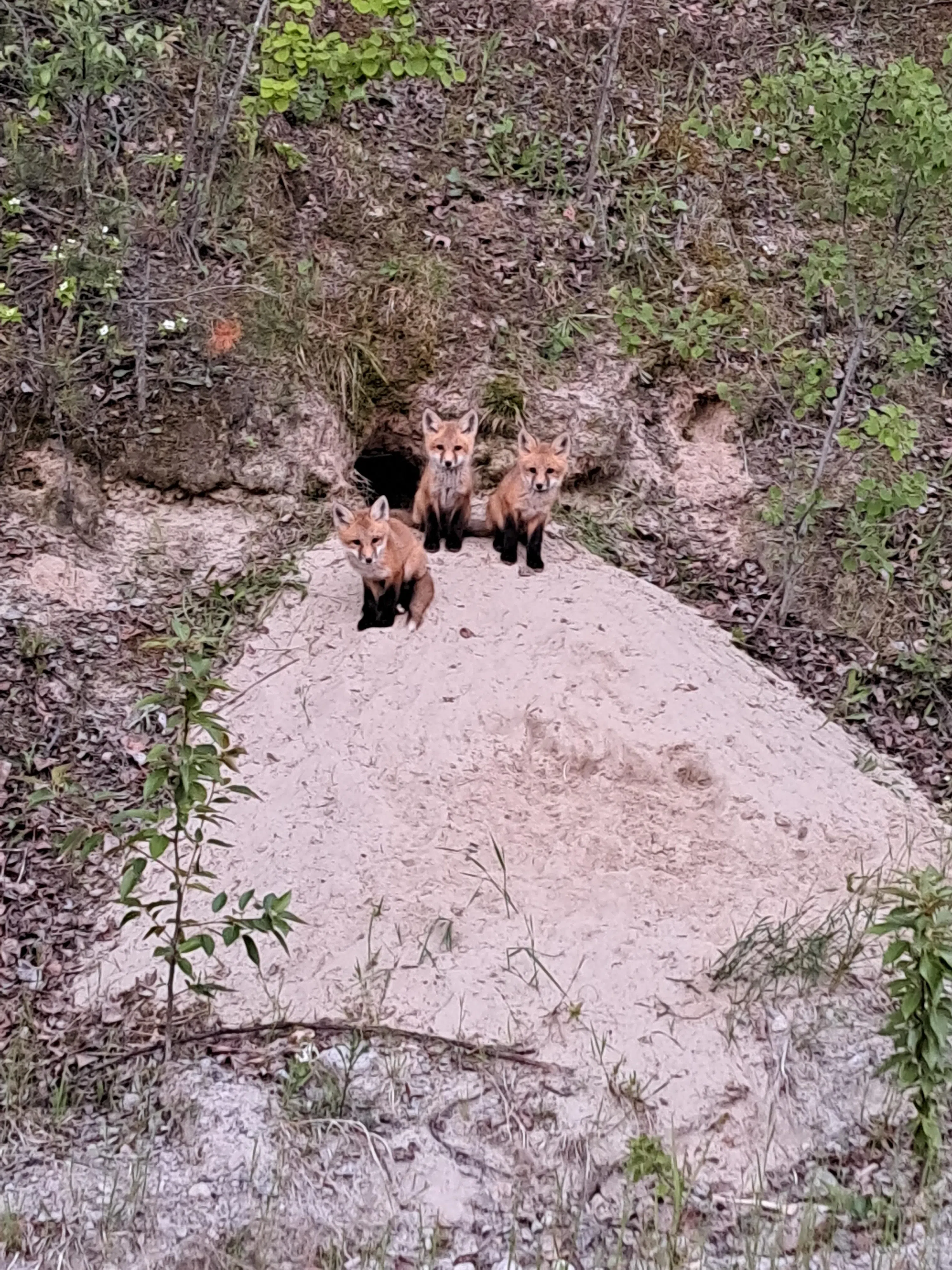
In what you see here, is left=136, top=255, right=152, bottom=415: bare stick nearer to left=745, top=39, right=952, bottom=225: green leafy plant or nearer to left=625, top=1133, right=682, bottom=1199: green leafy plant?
left=745, top=39, right=952, bottom=225: green leafy plant

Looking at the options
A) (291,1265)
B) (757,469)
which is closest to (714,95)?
(757,469)

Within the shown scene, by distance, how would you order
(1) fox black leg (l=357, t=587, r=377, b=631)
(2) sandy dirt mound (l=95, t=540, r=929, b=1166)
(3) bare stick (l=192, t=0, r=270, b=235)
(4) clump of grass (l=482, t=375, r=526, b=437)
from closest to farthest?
1. (2) sandy dirt mound (l=95, t=540, r=929, b=1166)
2. (1) fox black leg (l=357, t=587, r=377, b=631)
3. (3) bare stick (l=192, t=0, r=270, b=235)
4. (4) clump of grass (l=482, t=375, r=526, b=437)

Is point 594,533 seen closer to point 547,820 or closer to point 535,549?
point 535,549

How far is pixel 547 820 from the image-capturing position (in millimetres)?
5797

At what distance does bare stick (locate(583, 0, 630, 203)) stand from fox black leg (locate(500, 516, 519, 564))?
3.41 m

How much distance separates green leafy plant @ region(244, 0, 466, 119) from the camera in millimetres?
8469

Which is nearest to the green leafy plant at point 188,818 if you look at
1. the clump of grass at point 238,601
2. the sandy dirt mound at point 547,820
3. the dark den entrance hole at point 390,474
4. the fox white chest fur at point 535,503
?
the sandy dirt mound at point 547,820

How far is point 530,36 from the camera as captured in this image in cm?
1021

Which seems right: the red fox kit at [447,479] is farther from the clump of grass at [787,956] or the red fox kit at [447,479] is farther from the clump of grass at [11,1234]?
the clump of grass at [11,1234]

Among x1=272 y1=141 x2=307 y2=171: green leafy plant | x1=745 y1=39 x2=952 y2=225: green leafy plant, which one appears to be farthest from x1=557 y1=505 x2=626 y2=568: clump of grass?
x1=272 y1=141 x2=307 y2=171: green leafy plant

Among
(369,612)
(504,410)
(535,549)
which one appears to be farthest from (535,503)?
(504,410)

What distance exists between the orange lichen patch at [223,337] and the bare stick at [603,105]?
3.10 m

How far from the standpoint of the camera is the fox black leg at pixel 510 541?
7.34 metres

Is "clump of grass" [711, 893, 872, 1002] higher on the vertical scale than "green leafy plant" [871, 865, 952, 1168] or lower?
lower
